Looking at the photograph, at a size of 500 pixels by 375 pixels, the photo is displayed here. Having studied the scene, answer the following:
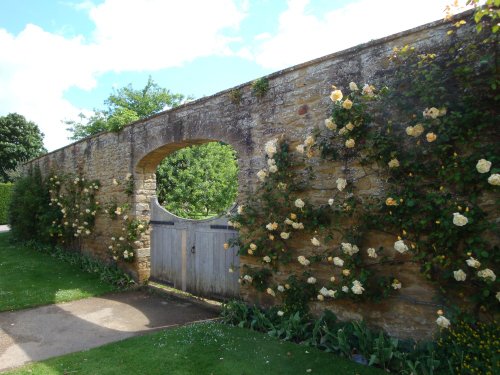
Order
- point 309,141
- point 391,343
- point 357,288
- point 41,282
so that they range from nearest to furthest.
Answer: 1. point 391,343
2. point 357,288
3. point 309,141
4. point 41,282

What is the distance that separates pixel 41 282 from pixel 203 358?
4.97 m

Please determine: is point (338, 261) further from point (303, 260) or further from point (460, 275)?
point (460, 275)

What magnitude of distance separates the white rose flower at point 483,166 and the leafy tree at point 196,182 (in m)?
9.49

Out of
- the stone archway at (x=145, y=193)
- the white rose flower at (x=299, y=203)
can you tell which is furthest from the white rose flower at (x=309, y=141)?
the stone archway at (x=145, y=193)

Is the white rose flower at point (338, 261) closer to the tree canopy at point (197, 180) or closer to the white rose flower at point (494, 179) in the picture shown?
the white rose flower at point (494, 179)

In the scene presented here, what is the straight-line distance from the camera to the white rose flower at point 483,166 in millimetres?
2658

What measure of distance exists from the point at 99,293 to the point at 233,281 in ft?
8.94

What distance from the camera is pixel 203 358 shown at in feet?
11.8

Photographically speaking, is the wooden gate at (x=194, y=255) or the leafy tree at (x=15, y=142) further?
the leafy tree at (x=15, y=142)

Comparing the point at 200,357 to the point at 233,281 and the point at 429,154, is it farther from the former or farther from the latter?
the point at 429,154

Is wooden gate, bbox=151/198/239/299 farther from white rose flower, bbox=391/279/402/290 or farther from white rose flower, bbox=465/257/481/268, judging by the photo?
white rose flower, bbox=465/257/481/268

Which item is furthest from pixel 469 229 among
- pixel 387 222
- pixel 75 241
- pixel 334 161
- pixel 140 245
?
pixel 75 241

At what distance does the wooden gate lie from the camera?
18.1 feet

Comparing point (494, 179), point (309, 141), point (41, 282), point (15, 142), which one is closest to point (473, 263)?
point (494, 179)
